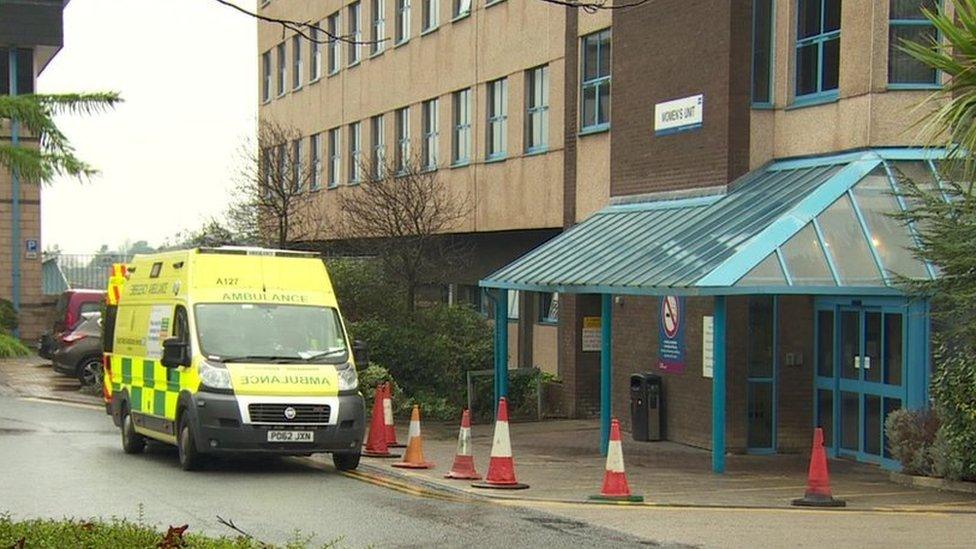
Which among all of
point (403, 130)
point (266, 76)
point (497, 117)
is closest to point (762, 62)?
point (497, 117)

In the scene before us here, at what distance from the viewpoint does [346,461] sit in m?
16.7

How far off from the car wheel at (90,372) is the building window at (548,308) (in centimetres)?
931

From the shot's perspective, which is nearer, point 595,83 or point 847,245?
point 847,245

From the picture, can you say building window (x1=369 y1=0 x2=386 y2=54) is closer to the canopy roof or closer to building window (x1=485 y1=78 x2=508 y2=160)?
building window (x1=485 y1=78 x2=508 y2=160)

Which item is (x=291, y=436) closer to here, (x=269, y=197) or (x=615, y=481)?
(x=615, y=481)

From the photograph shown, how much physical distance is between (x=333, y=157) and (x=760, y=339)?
79.3 feet

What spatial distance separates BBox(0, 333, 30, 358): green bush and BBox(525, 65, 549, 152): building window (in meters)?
24.0

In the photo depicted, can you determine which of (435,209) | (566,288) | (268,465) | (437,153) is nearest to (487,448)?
(566,288)

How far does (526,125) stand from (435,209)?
253cm

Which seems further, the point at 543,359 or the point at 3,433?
the point at 543,359

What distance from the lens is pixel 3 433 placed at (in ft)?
70.8

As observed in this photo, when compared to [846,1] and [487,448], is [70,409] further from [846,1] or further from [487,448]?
[846,1]

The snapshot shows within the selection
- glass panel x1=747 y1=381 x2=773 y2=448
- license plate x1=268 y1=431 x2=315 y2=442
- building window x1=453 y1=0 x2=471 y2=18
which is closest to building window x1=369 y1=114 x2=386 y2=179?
building window x1=453 y1=0 x2=471 y2=18

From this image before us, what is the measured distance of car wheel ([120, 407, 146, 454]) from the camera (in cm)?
1852
